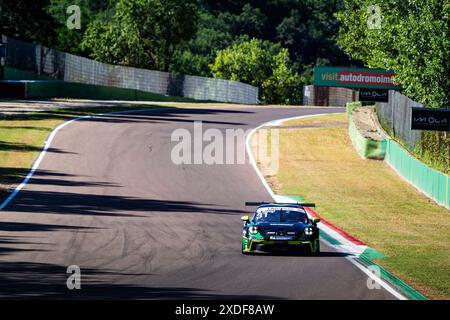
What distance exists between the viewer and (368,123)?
212 feet

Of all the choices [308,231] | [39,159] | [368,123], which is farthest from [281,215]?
[368,123]

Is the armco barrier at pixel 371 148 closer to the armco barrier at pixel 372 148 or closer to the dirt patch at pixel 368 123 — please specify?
the armco barrier at pixel 372 148

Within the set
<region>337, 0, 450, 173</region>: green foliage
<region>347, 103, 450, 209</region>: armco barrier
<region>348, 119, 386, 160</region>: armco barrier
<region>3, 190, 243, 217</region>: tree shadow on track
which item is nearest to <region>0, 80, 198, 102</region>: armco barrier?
<region>347, 103, 450, 209</region>: armco barrier

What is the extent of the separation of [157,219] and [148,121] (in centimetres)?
3205

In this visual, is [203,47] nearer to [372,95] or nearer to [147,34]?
[147,34]

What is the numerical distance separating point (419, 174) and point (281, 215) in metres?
20.2

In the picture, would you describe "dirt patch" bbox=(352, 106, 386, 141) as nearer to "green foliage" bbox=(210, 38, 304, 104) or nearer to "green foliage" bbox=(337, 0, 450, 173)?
"green foliage" bbox=(337, 0, 450, 173)

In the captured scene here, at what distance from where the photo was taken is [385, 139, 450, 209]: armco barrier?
1666 inches

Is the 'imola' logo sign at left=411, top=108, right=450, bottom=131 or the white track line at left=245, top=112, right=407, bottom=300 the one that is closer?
the white track line at left=245, top=112, right=407, bottom=300

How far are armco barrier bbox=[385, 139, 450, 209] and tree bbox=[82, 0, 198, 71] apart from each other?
5178 cm

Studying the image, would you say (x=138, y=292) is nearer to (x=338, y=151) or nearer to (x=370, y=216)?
(x=370, y=216)

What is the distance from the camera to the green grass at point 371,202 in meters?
27.5

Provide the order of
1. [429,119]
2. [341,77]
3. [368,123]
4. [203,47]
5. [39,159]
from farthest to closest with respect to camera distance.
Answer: [203,47]
[368,123]
[341,77]
[39,159]
[429,119]

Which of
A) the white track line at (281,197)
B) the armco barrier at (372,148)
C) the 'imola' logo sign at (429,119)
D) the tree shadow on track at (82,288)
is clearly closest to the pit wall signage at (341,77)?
the armco barrier at (372,148)
